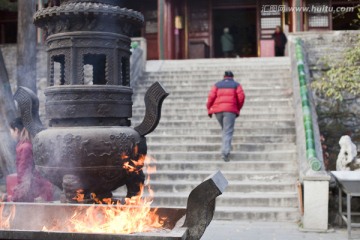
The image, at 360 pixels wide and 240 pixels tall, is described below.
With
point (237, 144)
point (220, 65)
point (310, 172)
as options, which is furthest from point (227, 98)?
point (220, 65)

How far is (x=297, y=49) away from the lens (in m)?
12.6

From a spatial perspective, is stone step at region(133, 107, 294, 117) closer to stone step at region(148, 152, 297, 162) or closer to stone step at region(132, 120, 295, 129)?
stone step at region(132, 120, 295, 129)

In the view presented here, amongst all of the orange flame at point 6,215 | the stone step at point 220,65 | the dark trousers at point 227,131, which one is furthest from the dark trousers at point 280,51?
the orange flame at point 6,215

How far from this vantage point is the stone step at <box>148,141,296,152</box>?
9961 mm

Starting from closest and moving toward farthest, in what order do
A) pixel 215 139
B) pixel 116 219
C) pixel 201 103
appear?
pixel 116 219, pixel 215 139, pixel 201 103

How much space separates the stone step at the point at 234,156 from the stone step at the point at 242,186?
0.87 metres

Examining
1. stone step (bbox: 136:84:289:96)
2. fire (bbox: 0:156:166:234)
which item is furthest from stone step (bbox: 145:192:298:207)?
stone step (bbox: 136:84:289:96)

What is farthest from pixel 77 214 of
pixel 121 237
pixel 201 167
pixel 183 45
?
pixel 183 45

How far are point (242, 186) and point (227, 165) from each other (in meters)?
0.84

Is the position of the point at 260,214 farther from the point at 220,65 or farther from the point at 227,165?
the point at 220,65

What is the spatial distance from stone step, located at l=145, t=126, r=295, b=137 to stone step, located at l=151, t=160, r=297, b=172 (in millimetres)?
1230

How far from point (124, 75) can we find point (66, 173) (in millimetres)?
1320

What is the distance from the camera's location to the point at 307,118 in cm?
898

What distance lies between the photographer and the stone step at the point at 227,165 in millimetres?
9305
